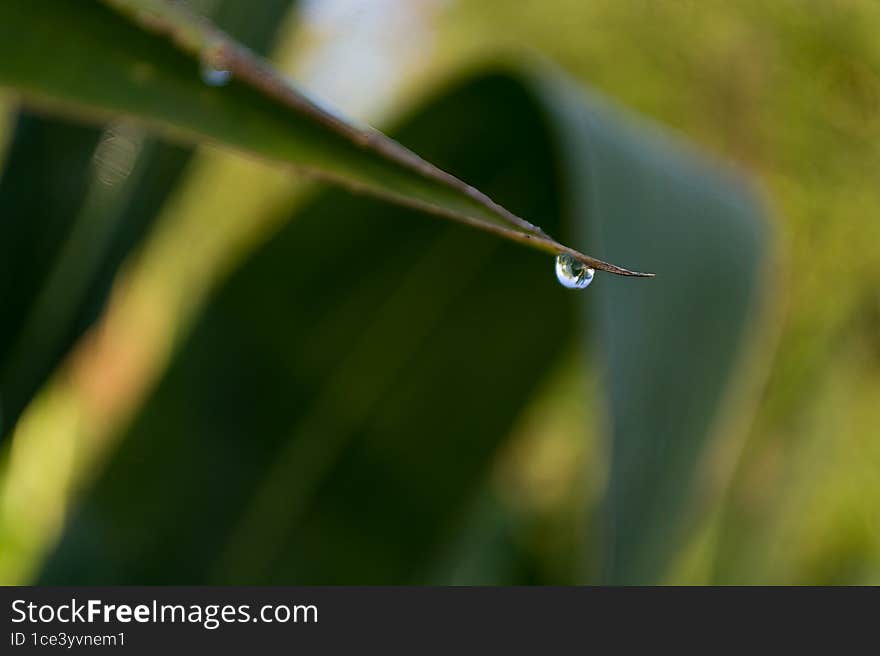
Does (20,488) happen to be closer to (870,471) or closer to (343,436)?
(343,436)

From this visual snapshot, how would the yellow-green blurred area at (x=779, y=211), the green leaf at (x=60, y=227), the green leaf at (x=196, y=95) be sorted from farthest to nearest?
the yellow-green blurred area at (x=779, y=211), the green leaf at (x=60, y=227), the green leaf at (x=196, y=95)

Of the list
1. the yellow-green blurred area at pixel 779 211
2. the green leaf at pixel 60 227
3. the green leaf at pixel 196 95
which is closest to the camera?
the green leaf at pixel 196 95

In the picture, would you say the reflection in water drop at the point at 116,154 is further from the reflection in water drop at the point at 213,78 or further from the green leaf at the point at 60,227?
the reflection in water drop at the point at 213,78

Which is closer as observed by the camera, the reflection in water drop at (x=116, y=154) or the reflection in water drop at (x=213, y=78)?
the reflection in water drop at (x=213, y=78)

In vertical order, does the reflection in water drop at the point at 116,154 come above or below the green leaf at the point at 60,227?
above

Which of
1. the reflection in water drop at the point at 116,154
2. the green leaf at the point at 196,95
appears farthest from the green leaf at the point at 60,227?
the green leaf at the point at 196,95

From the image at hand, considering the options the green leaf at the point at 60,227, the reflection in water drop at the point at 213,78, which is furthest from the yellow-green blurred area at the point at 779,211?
the reflection in water drop at the point at 213,78

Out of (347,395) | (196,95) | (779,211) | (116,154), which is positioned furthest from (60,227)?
(779,211)

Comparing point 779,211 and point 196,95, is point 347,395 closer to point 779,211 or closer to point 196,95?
point 196,95
